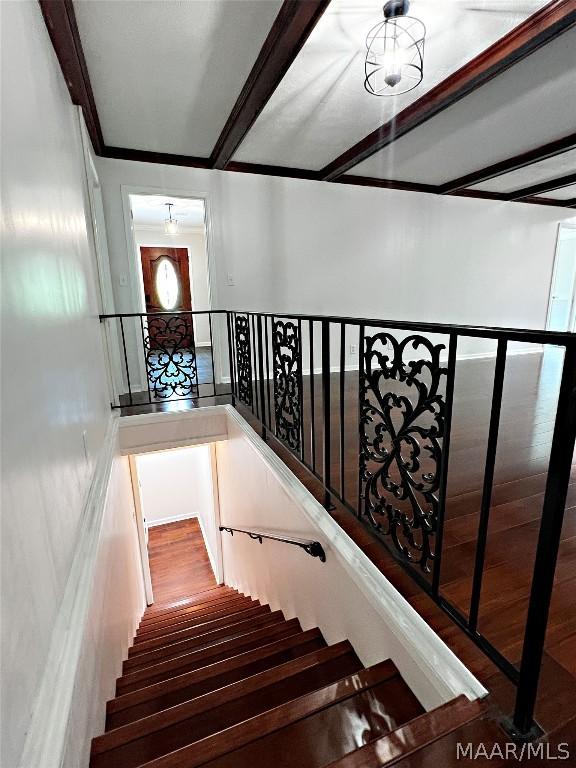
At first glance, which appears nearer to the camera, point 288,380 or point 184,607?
point 288,380

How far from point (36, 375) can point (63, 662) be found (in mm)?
868

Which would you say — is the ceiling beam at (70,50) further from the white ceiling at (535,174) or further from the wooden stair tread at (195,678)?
the white ceiling at (535,174)

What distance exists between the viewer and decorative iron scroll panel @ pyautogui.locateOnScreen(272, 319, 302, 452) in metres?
1.93

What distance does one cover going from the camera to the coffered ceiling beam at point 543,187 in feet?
15.3

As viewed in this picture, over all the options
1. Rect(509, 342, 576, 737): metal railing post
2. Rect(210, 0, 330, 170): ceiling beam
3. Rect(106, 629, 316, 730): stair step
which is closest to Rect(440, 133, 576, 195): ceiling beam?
Rect(210, 0, 330, 170): ceiling beam

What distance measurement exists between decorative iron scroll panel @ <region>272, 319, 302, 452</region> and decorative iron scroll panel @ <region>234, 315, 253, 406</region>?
2.34 ft

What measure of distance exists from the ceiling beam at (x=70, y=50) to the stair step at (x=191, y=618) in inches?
152

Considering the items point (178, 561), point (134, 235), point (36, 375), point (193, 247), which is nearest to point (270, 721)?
point (36, 375)

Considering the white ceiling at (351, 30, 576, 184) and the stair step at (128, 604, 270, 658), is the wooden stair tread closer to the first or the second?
the stair step at (128, 604, 270, 658)

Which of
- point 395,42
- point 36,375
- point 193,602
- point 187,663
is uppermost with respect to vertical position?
point 395,42

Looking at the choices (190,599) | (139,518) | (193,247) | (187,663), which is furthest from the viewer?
(193,247)

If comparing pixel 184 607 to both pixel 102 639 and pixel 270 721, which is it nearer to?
pixel 102 639

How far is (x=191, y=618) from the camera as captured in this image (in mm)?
3105

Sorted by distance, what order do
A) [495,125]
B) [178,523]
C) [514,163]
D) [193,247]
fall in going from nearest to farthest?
[495,125] → [514,163] → [178,523] → [193,247]
